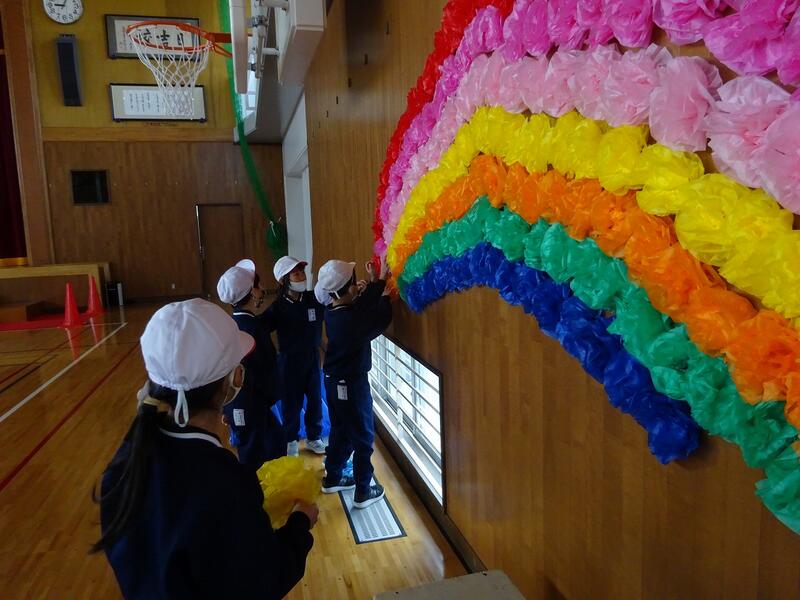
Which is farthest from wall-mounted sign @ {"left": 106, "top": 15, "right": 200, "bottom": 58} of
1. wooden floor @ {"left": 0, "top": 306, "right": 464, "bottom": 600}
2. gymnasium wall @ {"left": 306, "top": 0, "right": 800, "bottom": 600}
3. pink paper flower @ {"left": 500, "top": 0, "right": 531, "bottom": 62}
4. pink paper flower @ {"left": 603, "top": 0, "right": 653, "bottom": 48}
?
pink paper flower @ {"left": 603, "top": 0, "right": 653, "bottom": 48}

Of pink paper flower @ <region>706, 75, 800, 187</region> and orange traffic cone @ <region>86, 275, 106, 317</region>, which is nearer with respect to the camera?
pink paper flower @ <region>706, 75, 800, 187</region>

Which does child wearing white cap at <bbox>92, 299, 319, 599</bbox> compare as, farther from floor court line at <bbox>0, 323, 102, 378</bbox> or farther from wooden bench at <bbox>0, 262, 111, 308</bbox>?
wooden bench at <bbox>0, 262, 111, 308</bbox>

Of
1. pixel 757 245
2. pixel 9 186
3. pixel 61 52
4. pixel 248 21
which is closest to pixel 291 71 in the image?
pixel 248 21

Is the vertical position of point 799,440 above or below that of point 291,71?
below

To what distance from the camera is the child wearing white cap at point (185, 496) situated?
1104 millimetres

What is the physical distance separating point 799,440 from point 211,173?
11551 millimetres

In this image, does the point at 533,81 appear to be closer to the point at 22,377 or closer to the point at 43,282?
the point at 22,377

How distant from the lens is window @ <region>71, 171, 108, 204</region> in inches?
425

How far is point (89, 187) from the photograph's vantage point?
10852 millimetres

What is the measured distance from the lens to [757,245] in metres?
0.89

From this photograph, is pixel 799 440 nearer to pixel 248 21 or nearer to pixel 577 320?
pixel 577 320

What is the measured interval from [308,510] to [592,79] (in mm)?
1226

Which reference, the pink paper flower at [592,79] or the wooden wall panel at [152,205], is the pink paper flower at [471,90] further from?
the wooden wall panel at [152,205]

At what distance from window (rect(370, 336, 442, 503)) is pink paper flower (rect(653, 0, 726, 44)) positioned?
1.88m
